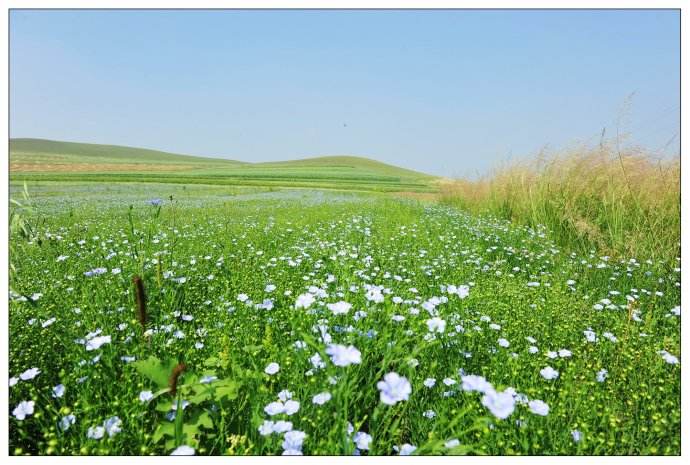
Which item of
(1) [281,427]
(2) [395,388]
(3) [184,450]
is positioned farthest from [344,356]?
(3) [184,450]

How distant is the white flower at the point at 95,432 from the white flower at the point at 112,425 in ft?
0.07

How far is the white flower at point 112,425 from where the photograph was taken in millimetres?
1418

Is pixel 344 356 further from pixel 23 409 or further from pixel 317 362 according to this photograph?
pixel 23 409

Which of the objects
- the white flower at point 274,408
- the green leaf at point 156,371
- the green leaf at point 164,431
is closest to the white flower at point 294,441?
the white flower at point 274,408

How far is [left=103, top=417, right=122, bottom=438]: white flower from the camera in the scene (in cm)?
142

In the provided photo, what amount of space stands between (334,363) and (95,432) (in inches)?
36.3

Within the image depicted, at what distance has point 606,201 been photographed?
17.2ft

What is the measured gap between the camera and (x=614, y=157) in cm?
555

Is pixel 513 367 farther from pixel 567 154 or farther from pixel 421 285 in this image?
pixel 567 154

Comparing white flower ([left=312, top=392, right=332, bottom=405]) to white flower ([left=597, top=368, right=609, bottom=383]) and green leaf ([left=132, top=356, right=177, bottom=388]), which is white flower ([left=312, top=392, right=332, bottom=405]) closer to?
green leaf ([left=132, top=356, right=177, bottom=388])

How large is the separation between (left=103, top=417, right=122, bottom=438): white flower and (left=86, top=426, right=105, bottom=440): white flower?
0.8 inches

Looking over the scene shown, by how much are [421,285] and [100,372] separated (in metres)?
2.29

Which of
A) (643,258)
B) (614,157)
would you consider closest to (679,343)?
(643,258)

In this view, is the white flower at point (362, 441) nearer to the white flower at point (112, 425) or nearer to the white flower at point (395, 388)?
the white flower at point (395, 388)
